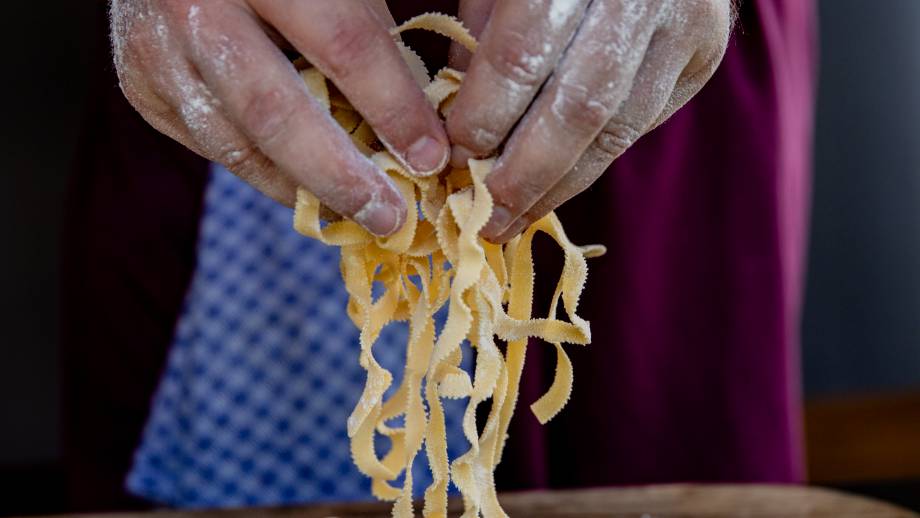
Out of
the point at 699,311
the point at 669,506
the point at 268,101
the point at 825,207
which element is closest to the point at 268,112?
the point at 268,101

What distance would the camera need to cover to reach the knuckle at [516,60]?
57cm

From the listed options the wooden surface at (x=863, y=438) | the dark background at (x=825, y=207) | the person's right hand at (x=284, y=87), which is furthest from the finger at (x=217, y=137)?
the wooden surface at (x=863, y=438)

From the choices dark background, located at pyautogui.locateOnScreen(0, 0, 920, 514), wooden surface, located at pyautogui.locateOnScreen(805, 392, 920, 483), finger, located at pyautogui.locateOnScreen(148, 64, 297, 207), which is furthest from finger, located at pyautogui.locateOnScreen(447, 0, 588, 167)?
wooden surface, located at pyautogui.locateOnScreen(805, 392, 920, 483)

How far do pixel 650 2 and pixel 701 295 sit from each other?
617 millimetres

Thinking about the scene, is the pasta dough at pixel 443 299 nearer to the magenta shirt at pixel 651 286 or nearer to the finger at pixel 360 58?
the finger at pixel 360 58

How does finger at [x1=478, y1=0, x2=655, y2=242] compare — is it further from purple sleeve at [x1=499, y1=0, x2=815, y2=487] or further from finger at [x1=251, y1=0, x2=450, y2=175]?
purple sleeve at [x1=499, y1=0, x2=815, y2=487]

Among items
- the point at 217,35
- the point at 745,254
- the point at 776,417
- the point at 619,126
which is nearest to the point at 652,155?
the point at 745,254

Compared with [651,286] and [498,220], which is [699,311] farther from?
[498,220]

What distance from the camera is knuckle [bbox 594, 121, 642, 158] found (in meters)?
0.61

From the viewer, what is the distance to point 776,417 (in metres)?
1.16

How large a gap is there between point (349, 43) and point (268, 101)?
0.06 meters

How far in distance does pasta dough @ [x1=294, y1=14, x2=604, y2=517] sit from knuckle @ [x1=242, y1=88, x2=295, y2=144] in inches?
1.3

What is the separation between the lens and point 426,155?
611 mm

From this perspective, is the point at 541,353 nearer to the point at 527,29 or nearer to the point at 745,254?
the point at 745,254
